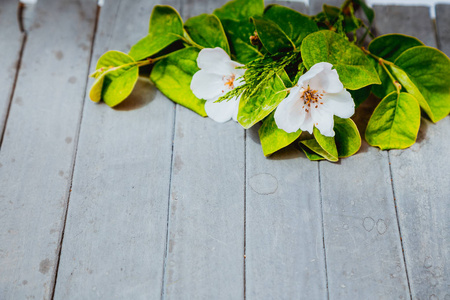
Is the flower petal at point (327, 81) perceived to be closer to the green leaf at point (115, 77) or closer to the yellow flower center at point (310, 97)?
the yellow flower center at point (310, 97)

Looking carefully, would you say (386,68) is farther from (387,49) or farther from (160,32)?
(160,32)

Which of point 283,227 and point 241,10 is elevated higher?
point 241,10

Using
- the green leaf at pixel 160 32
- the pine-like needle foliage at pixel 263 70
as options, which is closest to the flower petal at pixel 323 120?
the pine-like needle foliage at pixel 263 70

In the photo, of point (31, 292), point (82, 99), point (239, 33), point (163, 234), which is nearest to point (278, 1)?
point (239, 33)

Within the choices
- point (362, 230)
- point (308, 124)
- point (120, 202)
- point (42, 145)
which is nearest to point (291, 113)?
point (308, 124)

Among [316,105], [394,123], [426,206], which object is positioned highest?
[316,105]

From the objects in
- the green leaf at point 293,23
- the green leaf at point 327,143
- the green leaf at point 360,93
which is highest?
the green leaf at point 293,23

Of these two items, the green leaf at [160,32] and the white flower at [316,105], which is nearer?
the white flower at [316,105]
